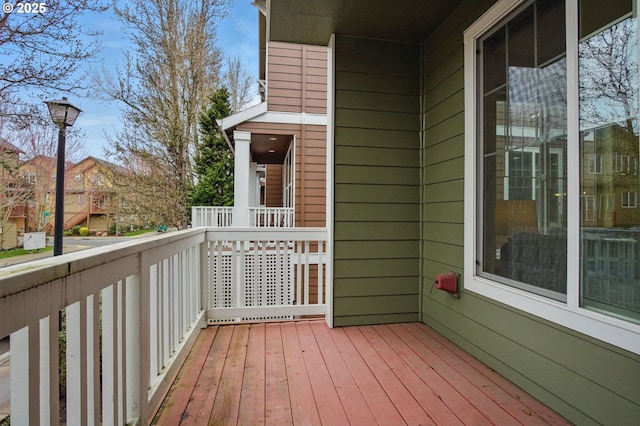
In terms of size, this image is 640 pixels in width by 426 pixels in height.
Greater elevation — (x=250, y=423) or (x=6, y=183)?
(x=6, y=183)

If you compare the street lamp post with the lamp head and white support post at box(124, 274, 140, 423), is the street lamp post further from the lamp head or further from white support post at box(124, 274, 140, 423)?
white support post at box(124, 274, 140, 423)

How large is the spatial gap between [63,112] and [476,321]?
12.0ft

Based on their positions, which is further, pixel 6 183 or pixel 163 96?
pixel 163 96

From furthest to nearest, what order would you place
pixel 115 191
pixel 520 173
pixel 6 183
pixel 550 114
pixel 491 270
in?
pixel 115 191 < pixel 6 183 < pixel 491 270 < pixel 520 173 < pixel 550 114

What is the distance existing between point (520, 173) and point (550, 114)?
366 millimetres

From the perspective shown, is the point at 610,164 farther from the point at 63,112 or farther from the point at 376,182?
the point at 63,112

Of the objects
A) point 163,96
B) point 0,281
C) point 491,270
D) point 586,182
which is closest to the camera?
point 0,281

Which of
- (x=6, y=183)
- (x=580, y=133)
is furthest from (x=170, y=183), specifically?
(x=580, y=133)

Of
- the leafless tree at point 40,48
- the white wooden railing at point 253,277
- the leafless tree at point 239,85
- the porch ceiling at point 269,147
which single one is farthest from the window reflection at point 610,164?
the leafless tree at point 239,85

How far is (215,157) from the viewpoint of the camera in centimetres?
966

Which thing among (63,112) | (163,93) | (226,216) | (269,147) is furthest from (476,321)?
(163,93)

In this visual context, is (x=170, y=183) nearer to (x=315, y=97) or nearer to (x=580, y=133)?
(x=315, y=97)

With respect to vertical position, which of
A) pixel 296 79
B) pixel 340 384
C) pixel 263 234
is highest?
pixel 296 79

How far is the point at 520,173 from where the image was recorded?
202cm
